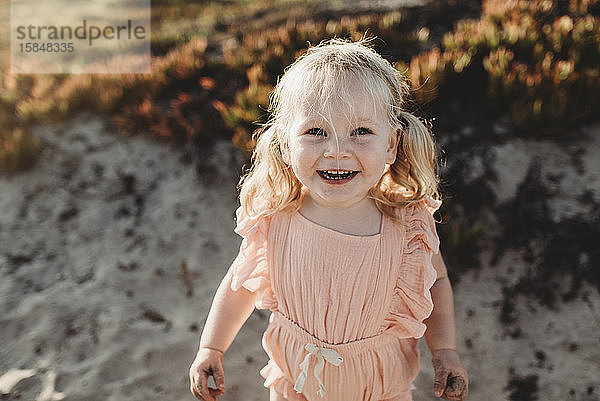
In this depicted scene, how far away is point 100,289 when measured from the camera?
383 cm

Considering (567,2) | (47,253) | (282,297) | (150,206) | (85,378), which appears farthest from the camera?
(567,2)

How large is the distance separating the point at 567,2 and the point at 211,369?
17.4 ft

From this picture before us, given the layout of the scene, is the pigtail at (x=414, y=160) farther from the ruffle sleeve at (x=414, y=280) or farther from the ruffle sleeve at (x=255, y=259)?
the ruffle sleeve at (x=255, y=259)

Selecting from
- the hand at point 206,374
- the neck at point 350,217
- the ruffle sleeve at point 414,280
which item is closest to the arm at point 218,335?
the hand at point 206,374

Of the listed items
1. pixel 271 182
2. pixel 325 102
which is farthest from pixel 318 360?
pixel 325 102

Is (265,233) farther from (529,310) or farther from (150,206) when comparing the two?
(150,206)

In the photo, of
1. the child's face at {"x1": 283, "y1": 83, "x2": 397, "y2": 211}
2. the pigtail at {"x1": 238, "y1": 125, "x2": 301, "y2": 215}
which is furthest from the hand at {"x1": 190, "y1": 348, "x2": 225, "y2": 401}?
the child's face at {"x1": 283, "y1": 83, "x2": 397, "y2": 211}

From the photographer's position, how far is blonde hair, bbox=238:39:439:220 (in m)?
1.76

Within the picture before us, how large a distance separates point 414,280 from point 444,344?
0.33m

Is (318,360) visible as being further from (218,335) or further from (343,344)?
(218,335)

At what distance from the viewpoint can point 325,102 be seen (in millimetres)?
1717

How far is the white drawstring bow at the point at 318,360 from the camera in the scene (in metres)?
1.94

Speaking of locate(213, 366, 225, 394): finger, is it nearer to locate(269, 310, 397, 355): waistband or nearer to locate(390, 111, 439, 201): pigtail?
locate(269, 310, 397, 355): waistband

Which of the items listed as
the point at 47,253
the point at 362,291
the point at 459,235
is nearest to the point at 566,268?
the point at 459,235
